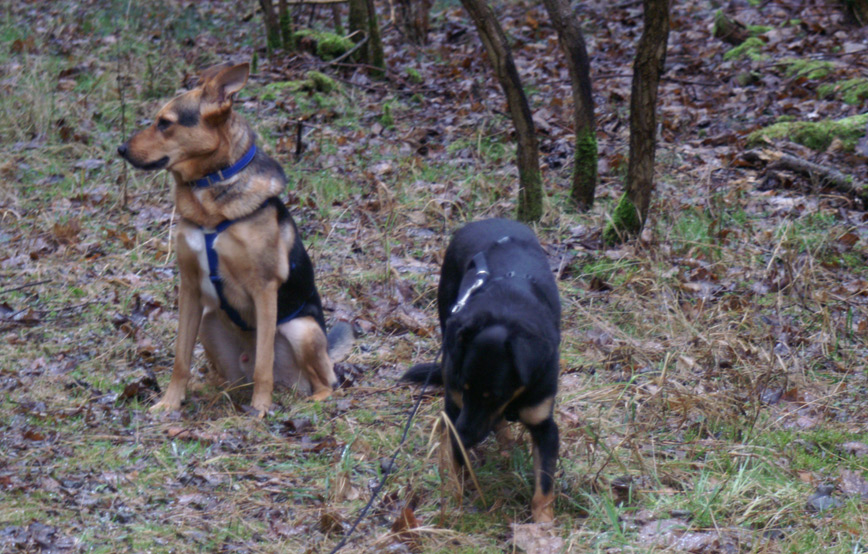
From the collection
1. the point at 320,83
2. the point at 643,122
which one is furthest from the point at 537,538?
the point at 320,83

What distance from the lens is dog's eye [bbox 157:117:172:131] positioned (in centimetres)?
441

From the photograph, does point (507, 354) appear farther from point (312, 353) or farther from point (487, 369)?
point (312, 353)

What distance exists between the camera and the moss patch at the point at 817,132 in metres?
7.48

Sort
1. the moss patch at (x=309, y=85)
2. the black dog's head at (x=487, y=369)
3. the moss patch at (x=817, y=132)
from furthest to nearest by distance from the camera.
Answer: the moss patch at (x=309, y=85) < the moss patch at (x=817, y=132) < the black dog's head at (x=487, y=369)

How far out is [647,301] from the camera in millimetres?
5418

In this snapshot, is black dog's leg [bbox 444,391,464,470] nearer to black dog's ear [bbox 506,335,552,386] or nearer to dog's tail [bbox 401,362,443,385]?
black dog's ear [bbox 506,335,552,386]

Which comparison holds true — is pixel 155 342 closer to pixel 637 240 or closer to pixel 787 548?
pixel 637 240

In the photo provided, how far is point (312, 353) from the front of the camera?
190 inches

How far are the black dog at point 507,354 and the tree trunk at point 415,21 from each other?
9.02 m

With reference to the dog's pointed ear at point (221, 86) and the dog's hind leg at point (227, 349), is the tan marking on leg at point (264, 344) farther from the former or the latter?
the dog's pointed ear at point (221, 86)

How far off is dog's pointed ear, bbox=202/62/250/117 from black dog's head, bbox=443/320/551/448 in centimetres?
206

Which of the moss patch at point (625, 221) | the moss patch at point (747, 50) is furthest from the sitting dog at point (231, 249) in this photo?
the moss patch at point (747, 50)

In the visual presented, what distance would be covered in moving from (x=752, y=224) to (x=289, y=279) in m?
3.73

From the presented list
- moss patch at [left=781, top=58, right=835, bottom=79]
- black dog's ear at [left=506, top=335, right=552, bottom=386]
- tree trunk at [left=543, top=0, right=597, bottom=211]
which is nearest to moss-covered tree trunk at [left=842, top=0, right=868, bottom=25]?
moss patch at [left=781, top=58, right=835, bottom=79]
